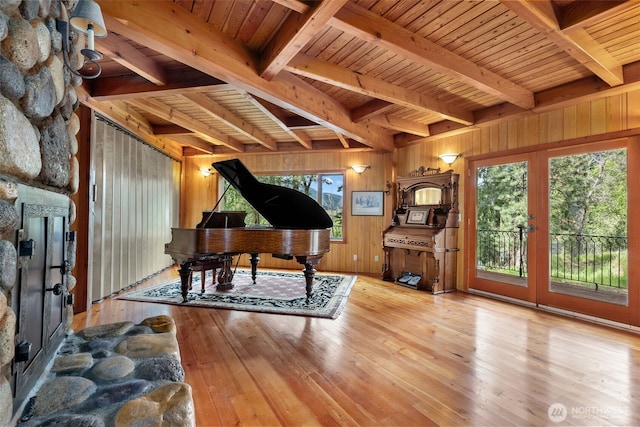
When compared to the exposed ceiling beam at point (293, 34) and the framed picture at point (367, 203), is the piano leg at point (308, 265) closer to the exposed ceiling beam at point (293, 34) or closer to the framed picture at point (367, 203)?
the exposed ceiling beam at point (293, 34)

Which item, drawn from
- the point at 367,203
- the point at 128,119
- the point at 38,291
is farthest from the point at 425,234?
the point at 128,119

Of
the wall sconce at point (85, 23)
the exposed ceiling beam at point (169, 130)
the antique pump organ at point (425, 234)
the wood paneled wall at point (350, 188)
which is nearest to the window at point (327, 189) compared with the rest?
the wood paneled wall at point (350, 188)

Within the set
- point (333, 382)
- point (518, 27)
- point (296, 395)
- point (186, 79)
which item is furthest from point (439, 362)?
point (186, 79)

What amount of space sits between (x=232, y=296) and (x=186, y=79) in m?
2.62

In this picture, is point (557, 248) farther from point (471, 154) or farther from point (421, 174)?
point (421, 174)

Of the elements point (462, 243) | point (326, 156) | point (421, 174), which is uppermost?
point (326, 156)

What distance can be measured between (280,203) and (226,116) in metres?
1.60

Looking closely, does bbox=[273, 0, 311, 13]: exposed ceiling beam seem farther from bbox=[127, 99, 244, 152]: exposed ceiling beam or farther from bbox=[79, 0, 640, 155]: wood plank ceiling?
bbox=[127, 99, 244, 152]: exposed ceiling beam

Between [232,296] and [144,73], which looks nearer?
[144,73]

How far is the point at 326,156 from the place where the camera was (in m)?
6.11

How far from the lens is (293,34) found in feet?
7.20

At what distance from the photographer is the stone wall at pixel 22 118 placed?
0.92 m

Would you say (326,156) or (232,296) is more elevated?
(326,156)

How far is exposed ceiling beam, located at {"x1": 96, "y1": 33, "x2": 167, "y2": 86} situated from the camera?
246 cm
